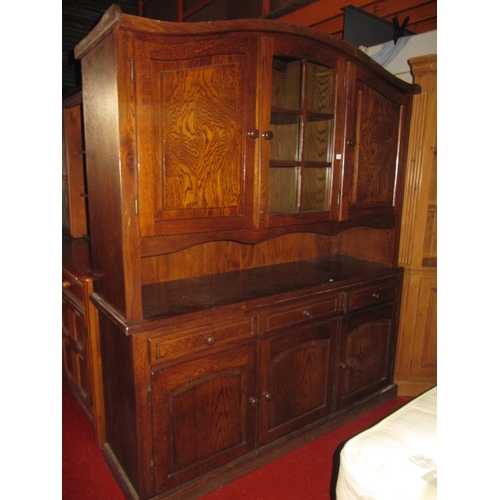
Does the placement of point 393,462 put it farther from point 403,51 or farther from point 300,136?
point 403,51

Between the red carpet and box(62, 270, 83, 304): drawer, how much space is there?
29.9 inches

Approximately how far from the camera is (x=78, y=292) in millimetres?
1970

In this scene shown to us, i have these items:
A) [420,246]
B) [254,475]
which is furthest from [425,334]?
[254,475]

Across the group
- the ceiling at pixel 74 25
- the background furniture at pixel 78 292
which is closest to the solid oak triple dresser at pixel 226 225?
the background furniture at pixel 78 292

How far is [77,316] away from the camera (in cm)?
205

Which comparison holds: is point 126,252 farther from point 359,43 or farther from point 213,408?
point 359,43

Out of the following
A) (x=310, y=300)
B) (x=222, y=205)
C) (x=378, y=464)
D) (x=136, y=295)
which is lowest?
(x=378, y=464)

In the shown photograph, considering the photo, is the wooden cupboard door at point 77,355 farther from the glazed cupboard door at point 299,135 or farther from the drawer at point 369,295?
the drawer at point 369,295

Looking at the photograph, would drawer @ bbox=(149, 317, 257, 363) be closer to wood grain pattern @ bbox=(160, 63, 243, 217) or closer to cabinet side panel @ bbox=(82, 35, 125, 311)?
cabinet side panel @ bbox=(82, 35, 125, 311)

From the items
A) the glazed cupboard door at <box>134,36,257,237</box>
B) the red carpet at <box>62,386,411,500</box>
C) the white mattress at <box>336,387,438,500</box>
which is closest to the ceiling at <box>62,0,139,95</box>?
the glazed cupboard door at <box>134,36,257,237</box>

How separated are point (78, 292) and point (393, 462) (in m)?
1.61

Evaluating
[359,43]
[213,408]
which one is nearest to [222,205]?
[213,408]
